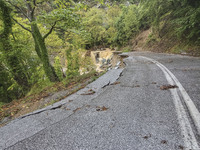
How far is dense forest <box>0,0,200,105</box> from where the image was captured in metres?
6.25

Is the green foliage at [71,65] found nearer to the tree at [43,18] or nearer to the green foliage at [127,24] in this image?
the tree at [43,18]

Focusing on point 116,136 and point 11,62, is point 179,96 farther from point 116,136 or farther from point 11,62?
point 11,62

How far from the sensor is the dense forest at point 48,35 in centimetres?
625

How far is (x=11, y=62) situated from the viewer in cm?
786

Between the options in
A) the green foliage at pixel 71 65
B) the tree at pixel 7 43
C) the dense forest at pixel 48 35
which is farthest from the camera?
the green foliage at pixel 71 65

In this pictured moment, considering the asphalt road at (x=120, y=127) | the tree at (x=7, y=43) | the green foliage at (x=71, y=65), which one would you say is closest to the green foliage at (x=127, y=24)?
the green foliage at (x=71, y=65)

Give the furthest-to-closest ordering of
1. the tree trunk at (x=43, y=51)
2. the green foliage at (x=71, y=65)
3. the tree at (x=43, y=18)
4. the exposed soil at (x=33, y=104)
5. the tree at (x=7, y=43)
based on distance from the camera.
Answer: the green foliage at (x=71, y=65)
the tree trunk at (x=43, y=51)
the tree at (x=7, y=43)
the tree at (x=43, y=18)
the exposed soil at (x=33, y=104)

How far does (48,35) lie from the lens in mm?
10789

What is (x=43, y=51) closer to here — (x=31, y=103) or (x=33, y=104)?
(x=31, y=103)

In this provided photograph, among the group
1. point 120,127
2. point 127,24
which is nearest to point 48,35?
point 120,127

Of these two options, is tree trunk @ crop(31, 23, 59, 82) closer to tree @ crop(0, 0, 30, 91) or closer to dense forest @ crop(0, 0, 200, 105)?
dense forest @ crop(0, 0, 200, 105)

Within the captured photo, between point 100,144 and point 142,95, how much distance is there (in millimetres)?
1809

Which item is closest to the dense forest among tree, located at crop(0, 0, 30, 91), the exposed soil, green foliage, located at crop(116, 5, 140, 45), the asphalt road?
tree, located at crop(0, 0, 30, 91)

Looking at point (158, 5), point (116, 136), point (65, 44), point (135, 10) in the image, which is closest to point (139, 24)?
point (135, 10)
